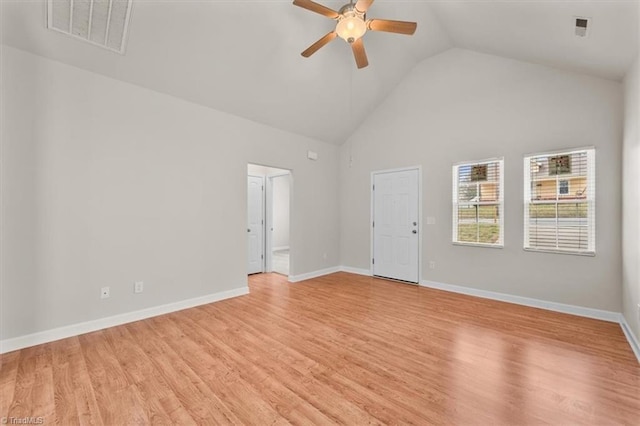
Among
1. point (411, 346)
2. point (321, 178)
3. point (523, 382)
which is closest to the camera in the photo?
point (523, 382)

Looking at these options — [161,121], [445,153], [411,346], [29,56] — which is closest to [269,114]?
[161,121]

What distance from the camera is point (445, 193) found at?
462 cm

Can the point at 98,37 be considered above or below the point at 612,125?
above

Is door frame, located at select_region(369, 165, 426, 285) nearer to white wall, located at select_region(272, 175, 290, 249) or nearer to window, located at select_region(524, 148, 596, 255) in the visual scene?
window, located at select_region(524, 148, 596, 255)

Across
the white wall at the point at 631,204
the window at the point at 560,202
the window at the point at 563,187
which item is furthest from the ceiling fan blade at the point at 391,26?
the window at the point at 563,187

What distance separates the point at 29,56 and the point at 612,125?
6.44 metres

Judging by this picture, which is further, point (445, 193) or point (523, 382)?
point (445, 193)

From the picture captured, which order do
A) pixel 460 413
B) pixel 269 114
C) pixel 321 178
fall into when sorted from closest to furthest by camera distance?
1. pixel 460 413
2. pixel 269 114
3. pixel 321 178

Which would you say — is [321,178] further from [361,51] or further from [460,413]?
[460,413]

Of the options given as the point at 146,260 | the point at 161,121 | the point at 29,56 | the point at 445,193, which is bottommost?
the point at 146,260

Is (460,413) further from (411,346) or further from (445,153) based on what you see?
(445,153)

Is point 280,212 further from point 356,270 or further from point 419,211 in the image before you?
point 419,211

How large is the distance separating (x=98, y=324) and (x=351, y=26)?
13.7 feet

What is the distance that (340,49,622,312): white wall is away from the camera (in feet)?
10.8
